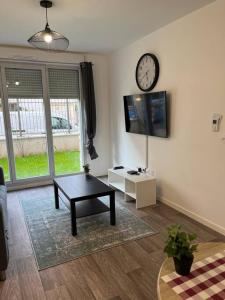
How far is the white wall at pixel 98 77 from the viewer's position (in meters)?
3.98

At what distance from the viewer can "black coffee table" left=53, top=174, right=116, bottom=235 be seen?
2.63m

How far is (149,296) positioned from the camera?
1785 millimetres

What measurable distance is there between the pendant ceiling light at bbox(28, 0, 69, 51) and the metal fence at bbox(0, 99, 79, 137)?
197 cm

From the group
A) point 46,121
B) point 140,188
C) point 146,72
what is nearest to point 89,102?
point 46,121

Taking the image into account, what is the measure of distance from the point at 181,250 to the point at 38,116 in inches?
149

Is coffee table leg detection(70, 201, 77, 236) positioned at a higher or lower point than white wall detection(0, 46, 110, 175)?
lower

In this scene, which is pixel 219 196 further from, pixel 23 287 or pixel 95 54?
pixel 95 54

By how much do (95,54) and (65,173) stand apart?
244 cm

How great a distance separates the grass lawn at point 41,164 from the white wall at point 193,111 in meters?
1.87

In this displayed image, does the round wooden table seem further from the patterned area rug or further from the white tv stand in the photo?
the white tv stand

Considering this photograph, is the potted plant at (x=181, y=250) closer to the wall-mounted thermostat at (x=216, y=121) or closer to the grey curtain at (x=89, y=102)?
the wall-mounted thermostat at (x=216, y=121)

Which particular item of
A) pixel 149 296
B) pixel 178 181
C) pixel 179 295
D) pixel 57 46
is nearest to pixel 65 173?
pixel 178 181

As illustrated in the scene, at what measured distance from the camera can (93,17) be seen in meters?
2.79

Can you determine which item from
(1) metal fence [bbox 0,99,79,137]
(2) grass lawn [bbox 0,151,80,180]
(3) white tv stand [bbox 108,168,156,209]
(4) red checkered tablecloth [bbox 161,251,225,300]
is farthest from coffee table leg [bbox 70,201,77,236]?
(1) metal fence [bbox 0,99,79,137]
